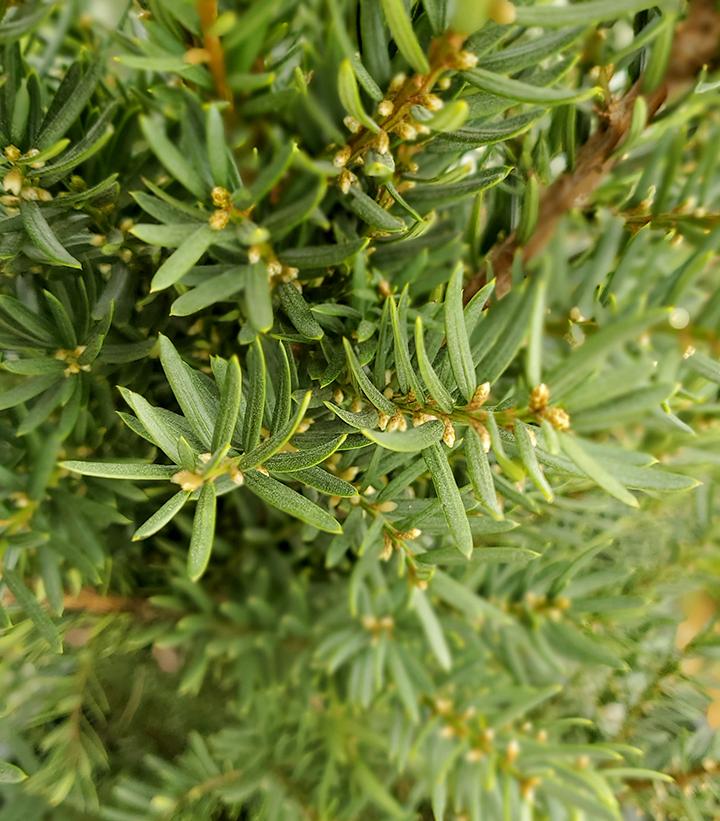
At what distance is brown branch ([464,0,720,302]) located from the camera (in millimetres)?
290

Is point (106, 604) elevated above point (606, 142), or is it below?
below

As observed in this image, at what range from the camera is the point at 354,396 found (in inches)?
11.4

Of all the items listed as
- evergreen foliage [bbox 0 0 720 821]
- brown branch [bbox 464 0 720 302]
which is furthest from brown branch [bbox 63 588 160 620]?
brown branch [bbox 464 0 720 302]

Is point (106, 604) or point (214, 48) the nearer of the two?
point (214, 48)

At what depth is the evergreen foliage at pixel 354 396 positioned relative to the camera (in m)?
0.23

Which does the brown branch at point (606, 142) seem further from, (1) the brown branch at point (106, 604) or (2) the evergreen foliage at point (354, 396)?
(1) the brown branch at point (106, 604)

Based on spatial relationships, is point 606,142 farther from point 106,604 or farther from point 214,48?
point 106,604

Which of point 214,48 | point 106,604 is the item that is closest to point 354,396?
point 214,48

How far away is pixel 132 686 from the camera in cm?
55

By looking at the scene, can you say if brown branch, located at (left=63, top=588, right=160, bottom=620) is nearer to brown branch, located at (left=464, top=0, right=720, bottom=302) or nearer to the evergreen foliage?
the evergreen foliage

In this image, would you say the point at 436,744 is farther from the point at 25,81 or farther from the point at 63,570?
the point at 25,81

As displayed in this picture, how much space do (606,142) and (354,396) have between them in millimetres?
175

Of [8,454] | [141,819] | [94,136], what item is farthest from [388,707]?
[94,136]

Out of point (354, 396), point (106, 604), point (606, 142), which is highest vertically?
point (606, 142)
